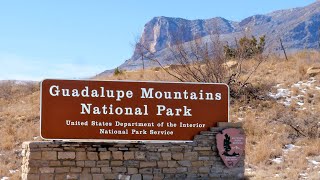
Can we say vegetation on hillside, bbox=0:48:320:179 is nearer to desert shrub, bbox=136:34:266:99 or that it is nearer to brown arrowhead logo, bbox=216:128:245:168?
desert shrub, bbox=136:34:266:99

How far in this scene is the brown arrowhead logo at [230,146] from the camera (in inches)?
516

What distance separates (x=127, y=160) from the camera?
1283 centimetres

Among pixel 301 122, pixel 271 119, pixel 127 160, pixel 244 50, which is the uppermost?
pixel 244 50

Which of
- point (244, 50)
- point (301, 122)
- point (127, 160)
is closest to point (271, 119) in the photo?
point (301, 122)

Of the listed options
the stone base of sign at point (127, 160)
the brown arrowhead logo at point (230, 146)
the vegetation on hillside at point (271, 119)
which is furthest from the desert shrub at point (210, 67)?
the stone base of sign at point (127, 160)

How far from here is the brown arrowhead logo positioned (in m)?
13.1

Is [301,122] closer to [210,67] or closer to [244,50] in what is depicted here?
[210,67]

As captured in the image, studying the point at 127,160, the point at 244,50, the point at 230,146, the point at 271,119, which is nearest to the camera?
the point at 127,160

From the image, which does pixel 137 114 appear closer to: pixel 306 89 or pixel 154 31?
pixel 306 89

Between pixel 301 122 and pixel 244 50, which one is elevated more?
pixel 244 50

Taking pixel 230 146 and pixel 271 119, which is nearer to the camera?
pixel 230 146

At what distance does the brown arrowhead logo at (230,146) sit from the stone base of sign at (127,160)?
126 mm

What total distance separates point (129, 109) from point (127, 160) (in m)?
1.28

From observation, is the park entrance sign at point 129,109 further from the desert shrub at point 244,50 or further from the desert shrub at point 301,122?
the desert shrub at point 244,50
